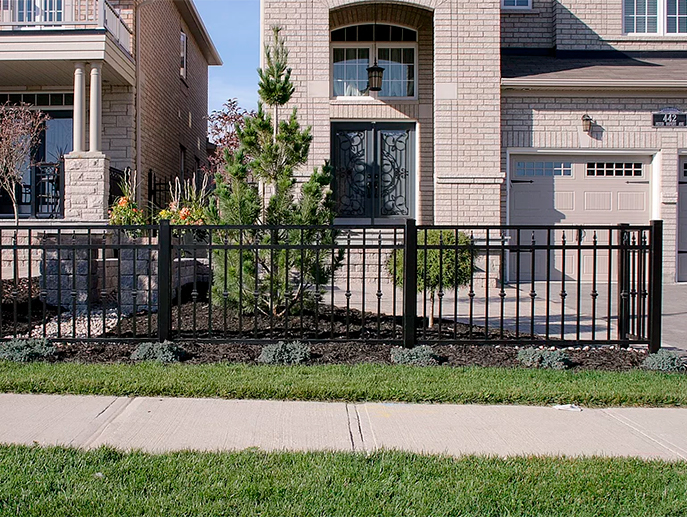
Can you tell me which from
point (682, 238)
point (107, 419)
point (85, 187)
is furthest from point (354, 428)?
point (682, 238)

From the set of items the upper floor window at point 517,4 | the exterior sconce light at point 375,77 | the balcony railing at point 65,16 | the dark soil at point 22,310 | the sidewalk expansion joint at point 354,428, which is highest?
the upper floor window at point 517,4

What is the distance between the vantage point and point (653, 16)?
15.7 m

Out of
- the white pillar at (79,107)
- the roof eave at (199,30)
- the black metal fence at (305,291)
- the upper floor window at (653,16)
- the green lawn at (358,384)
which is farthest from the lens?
the roof eave at (199,30)

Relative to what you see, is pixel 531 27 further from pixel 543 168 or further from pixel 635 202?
pixel 635 202

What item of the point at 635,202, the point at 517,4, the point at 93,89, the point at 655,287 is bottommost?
the point at 655,287

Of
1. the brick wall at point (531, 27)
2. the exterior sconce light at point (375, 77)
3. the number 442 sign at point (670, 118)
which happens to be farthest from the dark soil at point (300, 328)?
the brick wall at point (531, 27)

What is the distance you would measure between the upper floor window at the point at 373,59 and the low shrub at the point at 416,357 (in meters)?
8.98

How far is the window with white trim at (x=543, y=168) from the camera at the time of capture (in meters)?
14.2

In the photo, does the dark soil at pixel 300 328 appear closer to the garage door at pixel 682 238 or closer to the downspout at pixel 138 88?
the downspout at pixel 138 88

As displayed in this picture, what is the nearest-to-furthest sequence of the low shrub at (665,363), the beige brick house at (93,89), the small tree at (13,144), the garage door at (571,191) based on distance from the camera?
the low shrub at (665,363) < the small tree at (13,144) < the beige brick house at (93,89) < the garage door at (571,191)

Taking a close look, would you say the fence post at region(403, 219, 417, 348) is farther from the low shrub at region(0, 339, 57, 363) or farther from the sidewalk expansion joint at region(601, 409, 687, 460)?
the low shrub at region(0, 339, 57, 363)

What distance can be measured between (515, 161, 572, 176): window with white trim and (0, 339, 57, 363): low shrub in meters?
10.2

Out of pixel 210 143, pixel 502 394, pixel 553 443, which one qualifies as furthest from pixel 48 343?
pixel 210 143

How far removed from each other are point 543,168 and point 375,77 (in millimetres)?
3908
